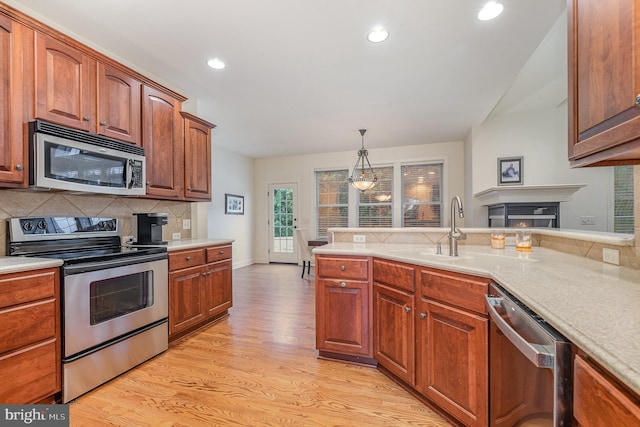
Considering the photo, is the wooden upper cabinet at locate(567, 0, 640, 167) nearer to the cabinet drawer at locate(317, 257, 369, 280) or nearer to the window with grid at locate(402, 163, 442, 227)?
the cabinet drawer at locate(317, 257, 369, 280)

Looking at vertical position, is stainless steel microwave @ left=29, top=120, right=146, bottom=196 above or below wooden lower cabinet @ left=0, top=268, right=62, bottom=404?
above

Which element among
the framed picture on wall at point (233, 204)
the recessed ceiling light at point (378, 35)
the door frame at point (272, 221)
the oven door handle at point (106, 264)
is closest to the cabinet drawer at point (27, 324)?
the oven door handle at point (106, 264)

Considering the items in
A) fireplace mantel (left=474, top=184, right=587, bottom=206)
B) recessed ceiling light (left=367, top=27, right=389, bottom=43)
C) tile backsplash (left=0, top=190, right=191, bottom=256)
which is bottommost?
tile backsplash (left=0, top=190, right=191, bottom=256)

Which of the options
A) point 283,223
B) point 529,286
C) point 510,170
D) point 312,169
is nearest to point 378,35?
point 529,286

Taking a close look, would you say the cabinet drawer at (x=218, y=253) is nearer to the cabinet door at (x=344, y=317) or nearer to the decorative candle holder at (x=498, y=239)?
the cabinet door at (x=344, y=317)

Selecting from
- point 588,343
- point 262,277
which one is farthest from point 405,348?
point 262,277

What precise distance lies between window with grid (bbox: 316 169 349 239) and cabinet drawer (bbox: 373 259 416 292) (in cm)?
450

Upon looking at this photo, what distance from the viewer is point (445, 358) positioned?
1545 millimetres

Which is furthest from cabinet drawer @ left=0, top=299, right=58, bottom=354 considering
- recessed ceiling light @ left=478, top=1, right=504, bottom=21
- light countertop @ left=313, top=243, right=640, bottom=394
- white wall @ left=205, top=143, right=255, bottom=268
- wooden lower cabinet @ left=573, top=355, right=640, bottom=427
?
white wall @ left=205, top=143, right=255, bottom=268

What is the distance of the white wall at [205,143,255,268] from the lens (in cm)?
559

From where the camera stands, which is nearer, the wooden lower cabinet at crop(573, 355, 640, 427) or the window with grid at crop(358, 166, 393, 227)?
the wooden lower cabinet at crop(573, 355, 640, 427)

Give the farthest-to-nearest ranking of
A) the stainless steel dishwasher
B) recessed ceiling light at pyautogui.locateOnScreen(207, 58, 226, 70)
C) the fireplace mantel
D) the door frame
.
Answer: the door frame → the fireplace mantel → recessed ceiling light at pyautogui.locateOnScreen(207, 58, 226, 70) → the stainless steel dishwasher

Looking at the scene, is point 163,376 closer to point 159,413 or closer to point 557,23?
point 159,413

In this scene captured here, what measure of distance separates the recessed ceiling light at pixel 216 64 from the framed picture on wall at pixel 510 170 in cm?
443
